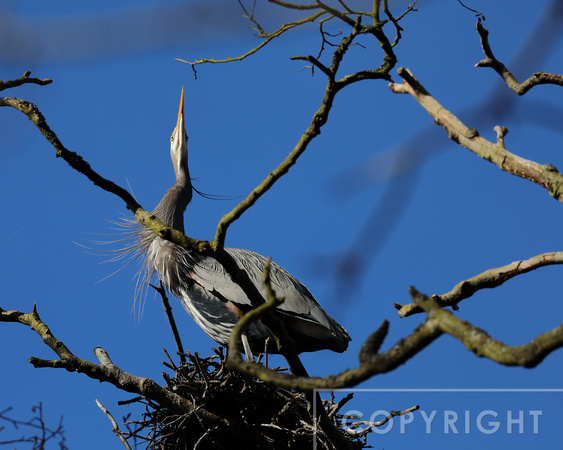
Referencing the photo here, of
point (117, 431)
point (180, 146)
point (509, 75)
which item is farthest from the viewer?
point (180, 146)

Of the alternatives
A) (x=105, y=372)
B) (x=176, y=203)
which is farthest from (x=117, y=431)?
(x=176, y=203)

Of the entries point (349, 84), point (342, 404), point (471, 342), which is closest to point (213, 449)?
point (342, 404)

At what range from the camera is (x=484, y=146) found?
2742mm

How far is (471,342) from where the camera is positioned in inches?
73.3

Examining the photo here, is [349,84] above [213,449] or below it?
above

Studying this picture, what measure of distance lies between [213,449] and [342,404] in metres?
0.83

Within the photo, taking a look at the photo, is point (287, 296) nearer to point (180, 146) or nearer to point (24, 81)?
point (180, 146)

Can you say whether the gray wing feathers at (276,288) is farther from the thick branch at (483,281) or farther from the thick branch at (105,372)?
the thick branch at (483,281)

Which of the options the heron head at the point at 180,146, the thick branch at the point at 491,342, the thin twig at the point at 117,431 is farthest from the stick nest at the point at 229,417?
the heron head at the point at 180,146

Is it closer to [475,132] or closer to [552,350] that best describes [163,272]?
[475,132]

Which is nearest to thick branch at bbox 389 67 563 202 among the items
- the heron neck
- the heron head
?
the heron neck

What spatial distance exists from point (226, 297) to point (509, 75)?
9.41 ft

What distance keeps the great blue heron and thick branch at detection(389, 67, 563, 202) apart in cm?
262

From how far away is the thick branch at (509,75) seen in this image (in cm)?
294
